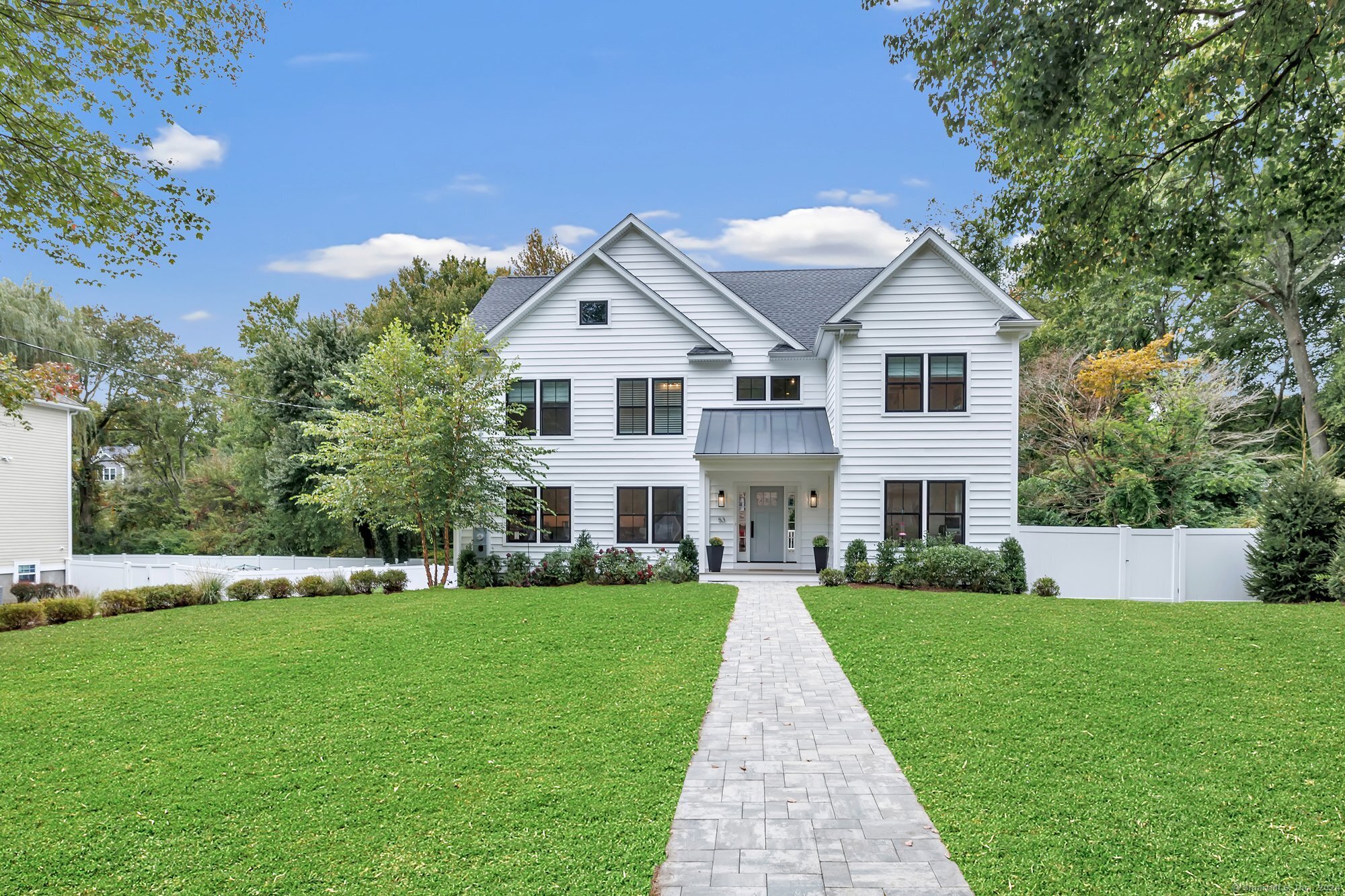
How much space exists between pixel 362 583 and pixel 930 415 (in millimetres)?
13678

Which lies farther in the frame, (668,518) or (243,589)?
(668,518)

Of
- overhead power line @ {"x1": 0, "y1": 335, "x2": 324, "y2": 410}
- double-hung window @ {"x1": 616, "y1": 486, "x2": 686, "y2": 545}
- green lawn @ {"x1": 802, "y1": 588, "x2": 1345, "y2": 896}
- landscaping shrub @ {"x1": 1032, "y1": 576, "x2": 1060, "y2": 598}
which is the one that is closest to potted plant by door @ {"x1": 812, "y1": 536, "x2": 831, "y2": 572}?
double-hung window @ {"x1": 616, "y1": 486, "x2": 686, "y2": 545}

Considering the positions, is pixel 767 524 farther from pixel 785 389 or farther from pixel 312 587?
pixel 312 587

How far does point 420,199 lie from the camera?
22.1m

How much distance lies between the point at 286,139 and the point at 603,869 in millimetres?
Answer: 16975

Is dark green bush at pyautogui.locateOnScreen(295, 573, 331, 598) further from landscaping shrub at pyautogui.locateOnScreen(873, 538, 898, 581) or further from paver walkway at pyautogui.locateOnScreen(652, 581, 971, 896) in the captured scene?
landscaping shrub at pyautogui.locateOnScreen(873, 538, 898, 581)

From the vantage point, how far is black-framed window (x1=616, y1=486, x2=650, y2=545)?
55.4 feet

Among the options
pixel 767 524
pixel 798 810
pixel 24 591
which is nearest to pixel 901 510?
pixel 767 524

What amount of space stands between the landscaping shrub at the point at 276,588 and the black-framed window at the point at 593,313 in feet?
30.2

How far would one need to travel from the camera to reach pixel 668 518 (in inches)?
665

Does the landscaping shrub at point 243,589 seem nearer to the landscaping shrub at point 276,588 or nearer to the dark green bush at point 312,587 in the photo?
the landscaping shrub at point 276,588

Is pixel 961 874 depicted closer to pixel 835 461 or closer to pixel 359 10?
pixel 835 461

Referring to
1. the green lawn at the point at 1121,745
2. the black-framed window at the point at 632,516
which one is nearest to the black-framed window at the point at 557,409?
the black-framed window at the point at 632,516

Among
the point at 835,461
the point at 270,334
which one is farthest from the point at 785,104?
the point at 270,334
